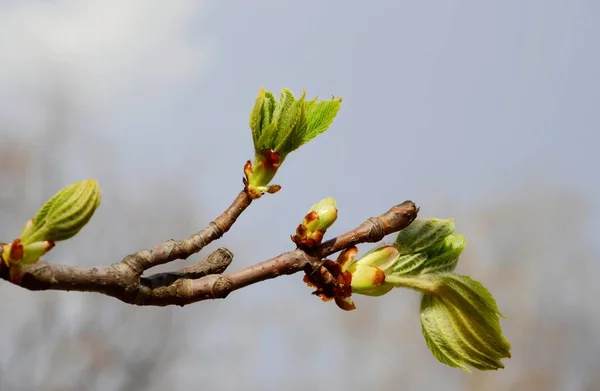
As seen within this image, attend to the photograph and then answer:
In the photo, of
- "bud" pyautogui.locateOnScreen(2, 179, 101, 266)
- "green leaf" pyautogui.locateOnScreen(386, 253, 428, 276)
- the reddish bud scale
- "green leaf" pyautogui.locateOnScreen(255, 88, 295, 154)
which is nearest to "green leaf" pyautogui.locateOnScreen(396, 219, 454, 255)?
"green leaf" pyautogui.locateOnScreen(386, 253, 428, 276)

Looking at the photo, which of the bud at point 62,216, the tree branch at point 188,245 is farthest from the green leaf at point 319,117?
the bud at point 62,216

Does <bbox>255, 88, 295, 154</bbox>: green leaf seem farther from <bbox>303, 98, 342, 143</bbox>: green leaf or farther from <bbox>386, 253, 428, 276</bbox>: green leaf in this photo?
<bbox>386, 253, 428, 276</bbox>: green leaf

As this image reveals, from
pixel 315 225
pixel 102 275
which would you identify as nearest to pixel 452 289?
pixel 315 225

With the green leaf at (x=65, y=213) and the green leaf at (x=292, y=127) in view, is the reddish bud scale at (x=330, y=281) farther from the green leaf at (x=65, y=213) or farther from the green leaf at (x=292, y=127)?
the green leaf at (x=65, y=213)

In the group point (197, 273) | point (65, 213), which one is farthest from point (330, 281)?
point (65, 213)

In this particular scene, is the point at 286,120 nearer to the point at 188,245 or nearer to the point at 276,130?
the point at 276,130

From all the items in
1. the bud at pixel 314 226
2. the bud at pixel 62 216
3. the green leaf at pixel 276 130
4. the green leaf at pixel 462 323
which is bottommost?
the green leaf at pixel 462 323
